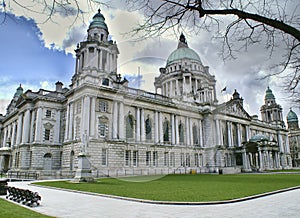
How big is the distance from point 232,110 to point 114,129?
124 feet

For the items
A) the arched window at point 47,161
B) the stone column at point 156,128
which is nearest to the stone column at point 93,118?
the arched window at point 47,161

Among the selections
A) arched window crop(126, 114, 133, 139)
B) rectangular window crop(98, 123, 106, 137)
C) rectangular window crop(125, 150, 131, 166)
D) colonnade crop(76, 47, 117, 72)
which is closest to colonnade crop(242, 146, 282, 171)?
arched window crop(126, 114, 133, 139)

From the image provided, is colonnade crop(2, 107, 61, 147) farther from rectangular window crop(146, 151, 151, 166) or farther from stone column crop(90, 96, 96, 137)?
rectangular window crop(146, 151, 151, 166)

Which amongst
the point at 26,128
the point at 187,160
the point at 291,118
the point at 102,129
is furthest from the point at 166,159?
the point at 291,118

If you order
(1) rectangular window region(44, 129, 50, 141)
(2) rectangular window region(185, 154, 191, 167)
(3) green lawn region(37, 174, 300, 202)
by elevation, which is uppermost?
(1) rectangular window region(44, 129, 50, 141)

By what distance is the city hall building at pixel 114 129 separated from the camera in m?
42.4

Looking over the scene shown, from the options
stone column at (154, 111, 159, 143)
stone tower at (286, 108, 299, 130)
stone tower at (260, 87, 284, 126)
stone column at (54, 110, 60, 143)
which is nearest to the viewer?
stone column at (54, 110, 60, 143)

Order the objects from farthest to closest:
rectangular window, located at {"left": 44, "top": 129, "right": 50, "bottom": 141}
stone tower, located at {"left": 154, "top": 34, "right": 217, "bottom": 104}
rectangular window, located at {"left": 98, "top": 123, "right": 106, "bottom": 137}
→ stone tower, located at {"left": 154, "top": 34, "right": 217, "bottom": 104} < rectangular window, located at {"left": 44, "top": 129, "right": 50, "bottom": 141} < rectangular window, located at {"left": 98, "top": 123, "right": 106, "bottom": 137}

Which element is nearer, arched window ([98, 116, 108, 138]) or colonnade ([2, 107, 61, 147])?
arched window ([98, 116, 108, 138])

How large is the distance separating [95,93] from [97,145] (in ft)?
28.6

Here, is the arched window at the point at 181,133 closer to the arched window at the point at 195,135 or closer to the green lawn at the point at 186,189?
the arched window at the point at 195,135

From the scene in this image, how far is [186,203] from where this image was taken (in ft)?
41.2

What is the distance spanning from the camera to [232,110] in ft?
224

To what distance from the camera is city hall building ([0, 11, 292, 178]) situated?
139ft
